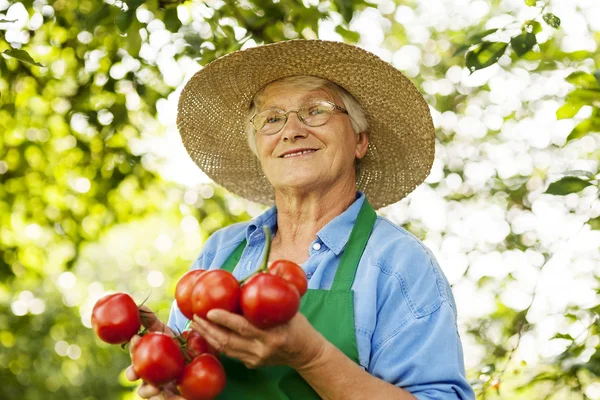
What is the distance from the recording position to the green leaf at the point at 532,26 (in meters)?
2.33

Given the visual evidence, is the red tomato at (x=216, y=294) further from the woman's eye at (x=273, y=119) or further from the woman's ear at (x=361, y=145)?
the woman's ear at (x=361, y=145)

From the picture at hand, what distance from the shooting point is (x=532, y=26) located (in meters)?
2.33

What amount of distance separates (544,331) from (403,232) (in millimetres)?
1500

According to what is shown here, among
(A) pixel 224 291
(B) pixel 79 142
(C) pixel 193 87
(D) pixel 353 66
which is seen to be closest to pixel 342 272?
(A) pixel 224 291

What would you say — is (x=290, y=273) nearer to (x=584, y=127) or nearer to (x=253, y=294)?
(x=253, y=294)

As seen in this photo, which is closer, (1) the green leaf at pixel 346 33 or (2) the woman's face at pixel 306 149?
(2) the woman's face at pixel 306 149

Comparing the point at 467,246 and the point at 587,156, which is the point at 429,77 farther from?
the point at 587,156

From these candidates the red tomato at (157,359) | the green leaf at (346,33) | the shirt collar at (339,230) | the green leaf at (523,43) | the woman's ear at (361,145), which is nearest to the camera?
the red tomato at (157,359)

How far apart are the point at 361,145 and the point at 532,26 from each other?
0.69 metres

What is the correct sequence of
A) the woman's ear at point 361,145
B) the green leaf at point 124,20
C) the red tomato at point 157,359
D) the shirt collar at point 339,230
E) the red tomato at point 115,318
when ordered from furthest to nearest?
1. the green leaf at point 124,20
2. the woman's ear at point 361,145
3. the shirt collar at point 339,230
4. the red tomato at point 115,318
5. the red tomato at point 157,359

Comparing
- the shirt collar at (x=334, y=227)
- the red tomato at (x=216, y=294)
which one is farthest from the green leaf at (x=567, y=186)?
the red tomato at (x=216, y=294)

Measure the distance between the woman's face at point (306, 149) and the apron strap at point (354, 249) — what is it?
170 millimetres

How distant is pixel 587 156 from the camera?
3.28 m

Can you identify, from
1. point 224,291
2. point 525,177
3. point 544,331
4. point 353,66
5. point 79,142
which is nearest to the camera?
point 224,291
